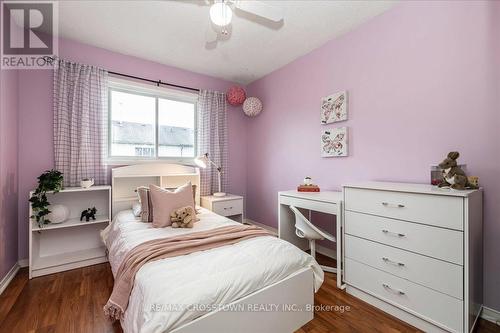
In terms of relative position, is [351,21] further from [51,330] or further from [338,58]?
[51,330]

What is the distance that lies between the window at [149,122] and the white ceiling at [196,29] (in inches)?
18.6

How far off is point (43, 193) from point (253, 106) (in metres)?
2.79

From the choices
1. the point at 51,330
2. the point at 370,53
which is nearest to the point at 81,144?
the point at 51,330

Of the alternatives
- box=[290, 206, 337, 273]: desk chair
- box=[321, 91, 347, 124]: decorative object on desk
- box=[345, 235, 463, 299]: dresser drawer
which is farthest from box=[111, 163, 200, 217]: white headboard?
box=[345, 235, 463, 299]: dresser drawer

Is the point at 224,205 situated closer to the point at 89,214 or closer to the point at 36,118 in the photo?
the point at 89,214

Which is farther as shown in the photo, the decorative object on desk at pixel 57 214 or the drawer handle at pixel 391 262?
the decorative object on desk at pixel 57 214

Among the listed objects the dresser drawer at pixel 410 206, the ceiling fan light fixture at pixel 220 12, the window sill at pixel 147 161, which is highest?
the ceiling fan light fixture at pixel 220 12

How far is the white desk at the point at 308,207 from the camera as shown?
201cm

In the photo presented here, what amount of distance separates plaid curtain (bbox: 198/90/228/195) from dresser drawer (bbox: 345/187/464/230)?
2174 millimetres

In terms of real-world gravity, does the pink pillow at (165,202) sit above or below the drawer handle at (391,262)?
above

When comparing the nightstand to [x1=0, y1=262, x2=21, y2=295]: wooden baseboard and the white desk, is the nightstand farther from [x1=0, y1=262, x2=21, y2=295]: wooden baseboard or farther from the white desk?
[x1=0, y1=262, x2=21, y2=295]: wooden baseboard

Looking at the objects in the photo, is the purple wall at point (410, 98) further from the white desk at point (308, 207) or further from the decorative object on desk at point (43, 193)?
the decorative object on desk at point (43, 193)

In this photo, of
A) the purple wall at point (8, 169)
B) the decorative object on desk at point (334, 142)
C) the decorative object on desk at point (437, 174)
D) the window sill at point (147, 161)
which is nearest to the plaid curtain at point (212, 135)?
the window sill at point (147, 161)

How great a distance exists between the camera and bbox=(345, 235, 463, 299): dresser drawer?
4.56 ft
